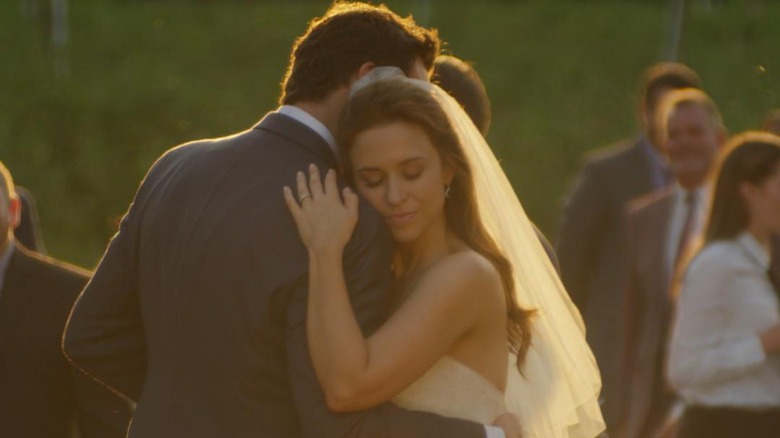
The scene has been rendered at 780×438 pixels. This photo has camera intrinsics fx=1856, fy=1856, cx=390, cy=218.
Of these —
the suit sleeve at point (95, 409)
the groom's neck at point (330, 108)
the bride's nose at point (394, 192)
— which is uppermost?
the groom's neck at point (330, 108)

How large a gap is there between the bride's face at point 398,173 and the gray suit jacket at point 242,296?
0.11m

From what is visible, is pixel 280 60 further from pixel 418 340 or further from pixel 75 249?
pixel 418 340

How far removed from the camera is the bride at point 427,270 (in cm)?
492

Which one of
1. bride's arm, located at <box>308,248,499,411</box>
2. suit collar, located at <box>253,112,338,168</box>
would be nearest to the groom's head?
suit collar, located at <box>253,112,338,168</box>

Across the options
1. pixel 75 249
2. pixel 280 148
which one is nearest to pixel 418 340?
pixel 280 148

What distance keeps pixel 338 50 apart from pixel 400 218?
503 millimetres

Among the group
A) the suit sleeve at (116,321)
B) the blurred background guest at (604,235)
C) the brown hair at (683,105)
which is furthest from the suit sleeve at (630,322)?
the suit sleeve at (116,321)

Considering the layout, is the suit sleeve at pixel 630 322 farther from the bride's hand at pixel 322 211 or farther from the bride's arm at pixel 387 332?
the bride's hand at pixel 322 211

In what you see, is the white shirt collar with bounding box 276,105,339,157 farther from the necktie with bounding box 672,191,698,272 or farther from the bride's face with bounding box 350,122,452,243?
the necktie with bounding box 672,191,698,272

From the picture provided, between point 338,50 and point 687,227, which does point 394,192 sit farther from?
point 687,227

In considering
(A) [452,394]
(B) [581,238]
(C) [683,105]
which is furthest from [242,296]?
(B) [581,238]

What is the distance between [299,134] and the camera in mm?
5125

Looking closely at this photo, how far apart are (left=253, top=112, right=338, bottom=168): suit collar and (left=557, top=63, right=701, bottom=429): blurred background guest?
5377 mm

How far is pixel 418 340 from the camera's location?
5.05 meters
